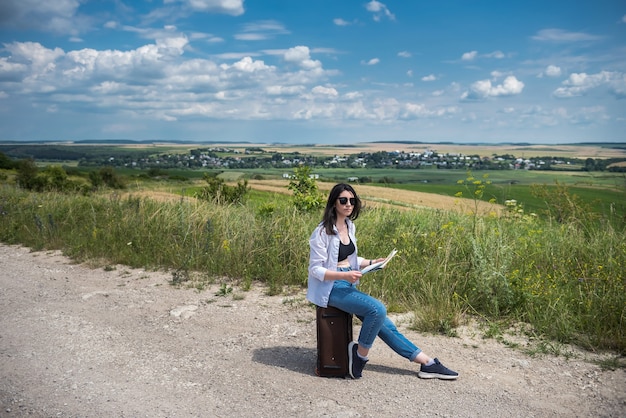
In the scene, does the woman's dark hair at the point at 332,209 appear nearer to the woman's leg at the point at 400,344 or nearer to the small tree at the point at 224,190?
the woman's leg at the point at 400,344

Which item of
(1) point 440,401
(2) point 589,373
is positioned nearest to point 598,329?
(2) point 589,373

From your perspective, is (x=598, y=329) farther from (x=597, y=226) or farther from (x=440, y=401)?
(x=597, y=226)

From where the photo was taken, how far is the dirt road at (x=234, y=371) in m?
4.52

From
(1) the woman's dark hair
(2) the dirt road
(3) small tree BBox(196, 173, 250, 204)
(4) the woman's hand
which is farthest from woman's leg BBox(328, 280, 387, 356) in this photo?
(3) small tree BBox(196, 173, 250, 204)

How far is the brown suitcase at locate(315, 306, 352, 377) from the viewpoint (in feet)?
16.6

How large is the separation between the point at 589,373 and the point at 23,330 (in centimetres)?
607

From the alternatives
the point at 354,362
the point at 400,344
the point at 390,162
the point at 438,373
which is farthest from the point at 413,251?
the point at 390,162

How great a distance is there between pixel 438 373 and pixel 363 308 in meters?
0.91

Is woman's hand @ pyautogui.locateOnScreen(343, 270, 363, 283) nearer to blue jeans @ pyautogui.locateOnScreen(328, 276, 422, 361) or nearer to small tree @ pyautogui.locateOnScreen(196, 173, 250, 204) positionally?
blue jeans @ pyautogui.locateOnScreen(328, 276, 422, 361)

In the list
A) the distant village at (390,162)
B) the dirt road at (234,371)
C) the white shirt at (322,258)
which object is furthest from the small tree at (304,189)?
the distant village at (390,162)

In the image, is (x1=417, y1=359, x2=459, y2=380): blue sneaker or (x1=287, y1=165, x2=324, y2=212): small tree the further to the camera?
(x1=287, y1=165, x2=324, y2=212): small tree

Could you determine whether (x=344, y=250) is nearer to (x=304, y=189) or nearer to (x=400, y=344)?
(x=400, y=344)

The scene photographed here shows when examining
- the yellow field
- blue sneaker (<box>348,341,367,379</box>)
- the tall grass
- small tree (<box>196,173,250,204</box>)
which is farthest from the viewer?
the yellow field

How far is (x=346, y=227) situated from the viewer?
517cm
